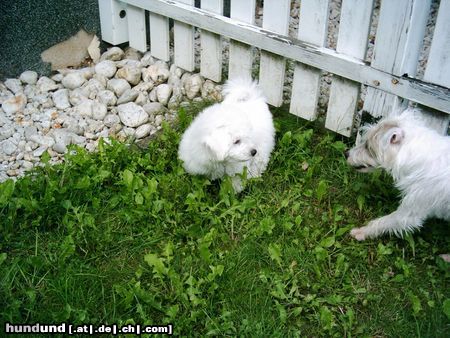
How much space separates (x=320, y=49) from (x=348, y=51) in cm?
19

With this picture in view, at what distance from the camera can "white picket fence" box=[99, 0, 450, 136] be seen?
2988 mm

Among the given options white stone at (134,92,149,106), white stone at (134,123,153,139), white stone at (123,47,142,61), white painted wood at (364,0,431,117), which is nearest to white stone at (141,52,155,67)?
white stone at (123,47,142,61)

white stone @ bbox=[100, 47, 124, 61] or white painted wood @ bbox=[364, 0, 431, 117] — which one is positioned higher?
white painted wood @ bbox=[364, 0, 431, 117]

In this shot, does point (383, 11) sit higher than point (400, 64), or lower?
higher

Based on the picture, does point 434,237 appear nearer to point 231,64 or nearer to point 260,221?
point 260,221

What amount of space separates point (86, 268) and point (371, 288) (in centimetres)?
153

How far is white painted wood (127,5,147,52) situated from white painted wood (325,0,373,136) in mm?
1912

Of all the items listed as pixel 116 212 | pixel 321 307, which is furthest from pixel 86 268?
pixel 321 307

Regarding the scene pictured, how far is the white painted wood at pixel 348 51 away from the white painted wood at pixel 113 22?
217 cm

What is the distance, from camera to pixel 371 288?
2729 mm

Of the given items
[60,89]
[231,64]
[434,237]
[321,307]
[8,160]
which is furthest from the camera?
[60,89]

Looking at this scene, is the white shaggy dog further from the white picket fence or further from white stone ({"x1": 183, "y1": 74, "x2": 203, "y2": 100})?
white stone ({"x1": 183, "y1": 74, "x2": 203, "y2": 100})

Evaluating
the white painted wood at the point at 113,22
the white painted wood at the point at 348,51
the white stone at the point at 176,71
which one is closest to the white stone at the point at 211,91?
the white stone at the point at 176,71

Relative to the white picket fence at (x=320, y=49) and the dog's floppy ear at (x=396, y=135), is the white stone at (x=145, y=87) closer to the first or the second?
the white picket fence at (x=320, y=49)
